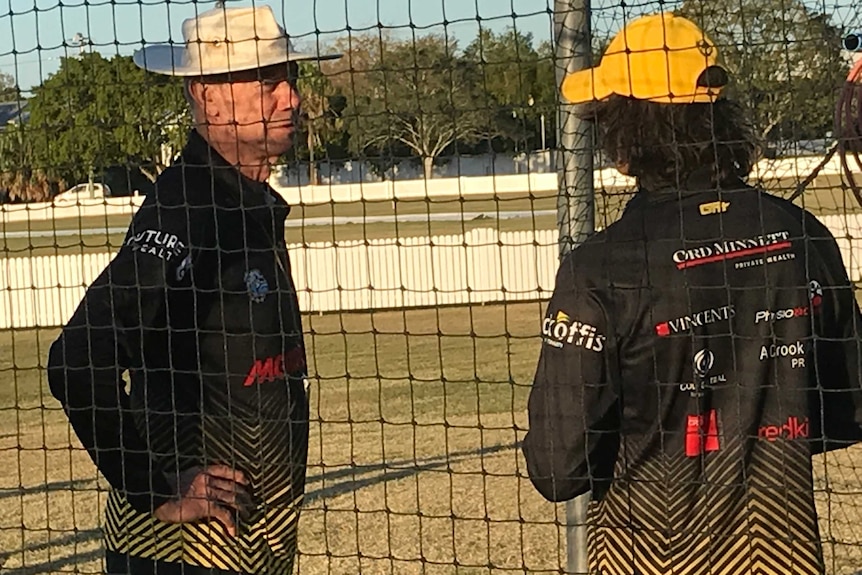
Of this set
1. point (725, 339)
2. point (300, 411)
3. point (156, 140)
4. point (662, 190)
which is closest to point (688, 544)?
point (725, 339)

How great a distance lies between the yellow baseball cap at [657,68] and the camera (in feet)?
9.97

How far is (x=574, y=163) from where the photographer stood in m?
3.90

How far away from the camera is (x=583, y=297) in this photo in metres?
2.88

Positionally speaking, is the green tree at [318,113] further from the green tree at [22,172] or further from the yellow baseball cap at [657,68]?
the yellow baseball cap at [657,68]

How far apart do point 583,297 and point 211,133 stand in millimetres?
1236

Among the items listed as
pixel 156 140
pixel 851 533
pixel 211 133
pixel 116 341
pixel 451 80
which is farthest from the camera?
pixel 851 533

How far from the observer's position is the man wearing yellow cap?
2.92m

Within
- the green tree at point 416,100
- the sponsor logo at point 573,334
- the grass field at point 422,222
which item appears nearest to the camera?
the sponsor logo at point 573,334

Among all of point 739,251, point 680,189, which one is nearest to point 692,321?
point 739,251

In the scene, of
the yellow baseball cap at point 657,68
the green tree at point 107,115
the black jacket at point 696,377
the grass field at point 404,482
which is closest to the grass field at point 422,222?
the grass field at point 404,482

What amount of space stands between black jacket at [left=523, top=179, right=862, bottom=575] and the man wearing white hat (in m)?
0.89

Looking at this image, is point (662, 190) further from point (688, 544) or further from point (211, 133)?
point (211, 133)

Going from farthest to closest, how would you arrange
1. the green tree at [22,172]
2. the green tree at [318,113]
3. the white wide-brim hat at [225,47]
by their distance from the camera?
1. the green tree at [22,172]
2. the green tree at [318,113]
3. the white wide-brim hat at [225,47]

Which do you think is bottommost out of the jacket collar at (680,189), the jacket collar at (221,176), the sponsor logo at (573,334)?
the sponsor logo at (573,334)
